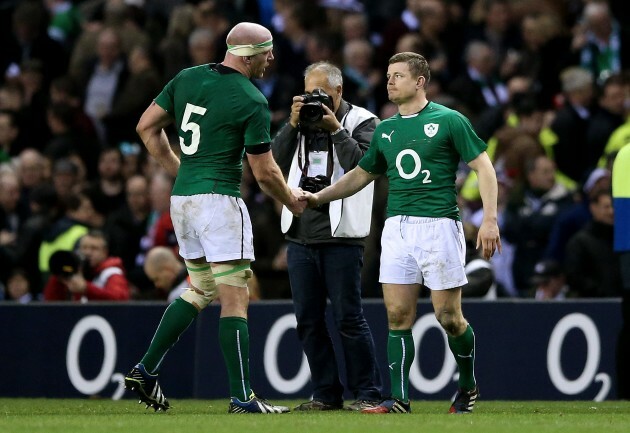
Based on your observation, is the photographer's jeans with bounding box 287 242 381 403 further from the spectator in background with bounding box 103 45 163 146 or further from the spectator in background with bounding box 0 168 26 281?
the spectator in background with bounding box 103 45 163 146

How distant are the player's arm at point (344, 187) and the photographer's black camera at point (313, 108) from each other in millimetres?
428

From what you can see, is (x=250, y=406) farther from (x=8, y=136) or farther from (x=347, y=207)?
(x=8, y=136)

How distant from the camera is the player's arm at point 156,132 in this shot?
397 inches

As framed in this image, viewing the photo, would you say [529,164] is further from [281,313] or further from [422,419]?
[422,419]

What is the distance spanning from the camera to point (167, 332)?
1001 cm

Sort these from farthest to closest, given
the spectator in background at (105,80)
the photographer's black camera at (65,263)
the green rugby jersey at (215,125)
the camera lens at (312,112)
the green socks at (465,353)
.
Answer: the spectator in background at (105,80)
the photographer's black camera at (65,263)
the camera lens at (312,112)
the green socks at (465,353)
the green rugby jersey at (215,125)

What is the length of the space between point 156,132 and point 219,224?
2.61 ft

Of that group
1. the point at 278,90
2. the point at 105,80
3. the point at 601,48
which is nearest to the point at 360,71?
the point at 278,90

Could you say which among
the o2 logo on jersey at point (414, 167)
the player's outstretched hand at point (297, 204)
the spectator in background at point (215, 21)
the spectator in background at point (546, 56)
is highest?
the spectator in background at point (215, 21)

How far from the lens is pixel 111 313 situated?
43.3 ft

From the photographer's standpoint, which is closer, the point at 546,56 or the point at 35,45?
the point at 546,56

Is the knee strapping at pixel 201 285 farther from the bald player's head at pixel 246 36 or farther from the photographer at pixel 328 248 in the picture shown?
the bald player's head at pixel 246 36

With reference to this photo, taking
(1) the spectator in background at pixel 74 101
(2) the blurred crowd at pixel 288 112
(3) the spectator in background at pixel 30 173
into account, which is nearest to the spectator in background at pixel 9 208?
(2) the blurred crowd at pixel 288 112

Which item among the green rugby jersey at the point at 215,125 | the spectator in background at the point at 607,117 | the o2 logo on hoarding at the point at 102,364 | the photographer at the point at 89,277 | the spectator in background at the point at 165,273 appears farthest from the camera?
the spectator in background at the point at 607,117
